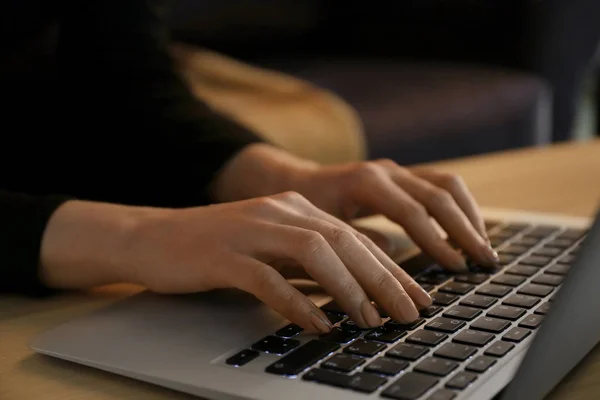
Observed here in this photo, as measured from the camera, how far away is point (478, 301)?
1.80 ft

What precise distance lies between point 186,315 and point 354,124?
117 centimetres

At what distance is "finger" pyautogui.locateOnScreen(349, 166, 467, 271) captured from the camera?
63 cm

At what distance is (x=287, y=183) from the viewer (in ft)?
2.52

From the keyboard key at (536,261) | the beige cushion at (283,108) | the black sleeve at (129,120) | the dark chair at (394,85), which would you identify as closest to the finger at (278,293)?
the keyboard key at (536,261)

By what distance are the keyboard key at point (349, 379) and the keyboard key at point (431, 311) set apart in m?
0.10

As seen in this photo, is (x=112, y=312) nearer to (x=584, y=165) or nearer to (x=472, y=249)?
(x=472, y=249)

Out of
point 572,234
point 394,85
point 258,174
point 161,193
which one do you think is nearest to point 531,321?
point 572,234

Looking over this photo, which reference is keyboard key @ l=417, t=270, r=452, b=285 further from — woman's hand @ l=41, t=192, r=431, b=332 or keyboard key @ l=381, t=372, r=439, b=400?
keyboard key @ l=381, t=372, r=439, b=400

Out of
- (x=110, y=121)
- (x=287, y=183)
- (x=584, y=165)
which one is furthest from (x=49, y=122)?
(x=584, y=165)

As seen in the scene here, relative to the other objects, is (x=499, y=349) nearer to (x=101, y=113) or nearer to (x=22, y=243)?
(x=22, y=243)

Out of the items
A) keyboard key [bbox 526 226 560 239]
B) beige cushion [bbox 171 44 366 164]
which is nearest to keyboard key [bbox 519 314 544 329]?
keyboard key [bbox 526 226 560 239]

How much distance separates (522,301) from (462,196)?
0.17 meters

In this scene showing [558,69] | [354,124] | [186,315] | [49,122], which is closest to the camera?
[186,315]

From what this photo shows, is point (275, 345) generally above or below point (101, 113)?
below
